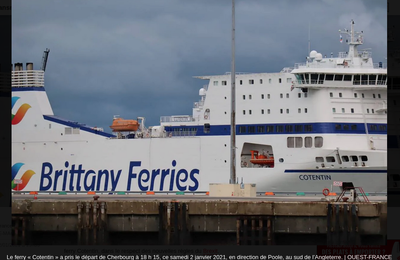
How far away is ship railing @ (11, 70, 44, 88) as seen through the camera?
188ft

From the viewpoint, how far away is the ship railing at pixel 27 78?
5738 centimetres

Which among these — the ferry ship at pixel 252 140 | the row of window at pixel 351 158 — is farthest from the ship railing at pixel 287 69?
the row of window at pixel 351 158

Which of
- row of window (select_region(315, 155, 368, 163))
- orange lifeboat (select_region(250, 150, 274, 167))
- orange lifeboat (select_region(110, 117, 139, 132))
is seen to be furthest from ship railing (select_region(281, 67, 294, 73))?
orange lifeboat (select_region(110, 117, 139, 132))

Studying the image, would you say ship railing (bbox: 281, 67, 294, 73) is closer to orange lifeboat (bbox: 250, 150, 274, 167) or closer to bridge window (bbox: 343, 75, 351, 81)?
bridge window (bbox: 343, 75, 351, 81)

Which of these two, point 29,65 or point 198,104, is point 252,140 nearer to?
point 198,104

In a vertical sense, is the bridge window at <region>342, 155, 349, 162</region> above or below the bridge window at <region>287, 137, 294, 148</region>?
below

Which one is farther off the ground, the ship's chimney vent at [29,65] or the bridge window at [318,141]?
the ship's chimney vent at [29,65]

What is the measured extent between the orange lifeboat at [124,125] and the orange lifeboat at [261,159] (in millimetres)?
8585

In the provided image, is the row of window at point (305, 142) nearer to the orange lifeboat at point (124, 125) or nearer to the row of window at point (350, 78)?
the row of window at point (350, 78)

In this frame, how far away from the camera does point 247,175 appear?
167 ft

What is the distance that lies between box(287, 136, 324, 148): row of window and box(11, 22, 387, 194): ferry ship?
6 centimetres

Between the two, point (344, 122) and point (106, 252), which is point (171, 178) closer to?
point (344, 122)

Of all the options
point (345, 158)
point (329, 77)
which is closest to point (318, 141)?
point (345, 158)

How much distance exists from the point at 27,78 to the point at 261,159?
1811 centimetres
